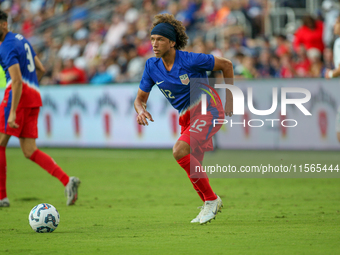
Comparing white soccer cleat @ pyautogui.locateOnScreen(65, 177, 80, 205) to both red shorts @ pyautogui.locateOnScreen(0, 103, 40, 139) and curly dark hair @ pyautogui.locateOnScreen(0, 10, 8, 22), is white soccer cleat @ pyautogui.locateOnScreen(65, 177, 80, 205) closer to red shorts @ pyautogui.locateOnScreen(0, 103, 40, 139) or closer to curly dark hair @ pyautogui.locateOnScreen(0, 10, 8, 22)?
red shorts @ pyautogui.locateOnScreen(0, 103, 40, 139)

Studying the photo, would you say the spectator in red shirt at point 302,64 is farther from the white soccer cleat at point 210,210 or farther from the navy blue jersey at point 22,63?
the white soccer cleat at point 210,210

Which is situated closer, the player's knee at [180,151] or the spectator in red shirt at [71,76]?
the player's knee at [180,151]

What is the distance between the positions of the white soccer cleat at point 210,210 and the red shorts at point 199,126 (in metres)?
0.62

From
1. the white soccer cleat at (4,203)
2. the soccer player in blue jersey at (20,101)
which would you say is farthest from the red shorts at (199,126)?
the white soccer cleat at (4,203)

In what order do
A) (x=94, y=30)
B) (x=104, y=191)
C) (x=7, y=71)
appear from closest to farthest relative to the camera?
(x=7, y=71)
(x=104, y=191)
(x=94, y=30)

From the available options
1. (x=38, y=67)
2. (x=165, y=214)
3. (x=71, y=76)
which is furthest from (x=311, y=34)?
(x=165, y=214)

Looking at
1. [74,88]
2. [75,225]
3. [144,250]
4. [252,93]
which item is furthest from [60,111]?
[144,250]

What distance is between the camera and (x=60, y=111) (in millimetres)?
16688

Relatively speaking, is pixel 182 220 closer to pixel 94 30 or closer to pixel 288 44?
pixel 288 44

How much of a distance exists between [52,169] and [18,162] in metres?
6.46

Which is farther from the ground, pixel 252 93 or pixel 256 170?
pixel 252 93

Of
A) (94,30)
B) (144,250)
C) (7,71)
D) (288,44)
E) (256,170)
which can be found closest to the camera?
(144,250)

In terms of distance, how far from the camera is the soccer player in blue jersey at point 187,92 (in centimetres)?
591

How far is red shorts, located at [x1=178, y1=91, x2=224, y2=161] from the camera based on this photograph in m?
5.98
